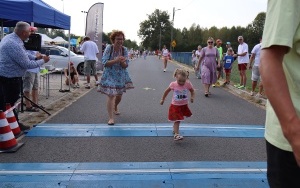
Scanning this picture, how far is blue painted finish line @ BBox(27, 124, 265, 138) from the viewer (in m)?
6.26

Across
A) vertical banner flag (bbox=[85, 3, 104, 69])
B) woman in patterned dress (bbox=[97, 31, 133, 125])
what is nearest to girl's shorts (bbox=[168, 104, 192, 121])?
woman in patterned dress (bbox=[97, 31, 133, 125])

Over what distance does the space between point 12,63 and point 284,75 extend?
5605mm

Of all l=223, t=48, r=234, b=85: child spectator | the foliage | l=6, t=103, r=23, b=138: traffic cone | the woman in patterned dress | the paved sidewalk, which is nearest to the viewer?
l=6, t=103, r=23, b=138: traffic cone

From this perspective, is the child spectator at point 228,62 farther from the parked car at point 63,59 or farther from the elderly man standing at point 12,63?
the elderly man standing at point 12,63

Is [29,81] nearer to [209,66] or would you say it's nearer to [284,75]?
[209,66]

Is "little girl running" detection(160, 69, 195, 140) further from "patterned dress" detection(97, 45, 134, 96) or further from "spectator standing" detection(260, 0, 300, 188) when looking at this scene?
"spectator standing" detection(260, 0, 300, 188)

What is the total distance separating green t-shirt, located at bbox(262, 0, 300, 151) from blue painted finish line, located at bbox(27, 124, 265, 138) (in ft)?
16.1

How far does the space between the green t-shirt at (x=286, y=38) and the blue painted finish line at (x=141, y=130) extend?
4.90 m

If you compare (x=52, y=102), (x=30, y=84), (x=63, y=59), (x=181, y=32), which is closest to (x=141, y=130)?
(x=30, y=84)

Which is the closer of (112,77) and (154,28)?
(112,77)

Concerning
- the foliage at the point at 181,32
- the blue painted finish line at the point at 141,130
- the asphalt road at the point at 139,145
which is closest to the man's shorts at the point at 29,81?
the asphalt road at the point at 139,145

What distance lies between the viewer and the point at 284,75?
129 cm

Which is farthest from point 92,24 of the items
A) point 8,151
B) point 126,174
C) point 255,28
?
point 255,28

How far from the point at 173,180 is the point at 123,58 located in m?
3.43
